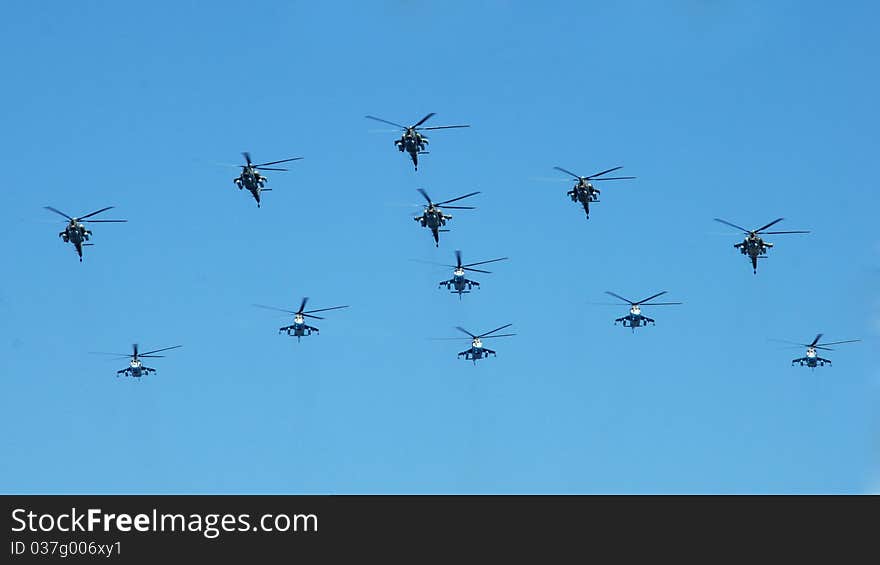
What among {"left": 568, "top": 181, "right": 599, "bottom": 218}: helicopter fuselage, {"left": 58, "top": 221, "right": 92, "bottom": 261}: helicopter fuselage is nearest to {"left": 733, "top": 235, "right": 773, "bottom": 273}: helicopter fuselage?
{"left": 568, "top": 181, "right": 599, "bottom": 218}: helicopter fuselage

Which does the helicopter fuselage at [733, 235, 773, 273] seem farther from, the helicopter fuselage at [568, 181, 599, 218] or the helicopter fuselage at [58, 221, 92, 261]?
the helicopter fuselage at [58, 221, 92, 261]

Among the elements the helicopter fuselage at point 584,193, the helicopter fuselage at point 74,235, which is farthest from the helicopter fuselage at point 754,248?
the helicopter fuselage at point 74,235

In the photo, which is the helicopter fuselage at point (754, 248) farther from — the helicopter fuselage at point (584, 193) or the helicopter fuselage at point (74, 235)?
the helicopter fuselage at point (74, 235)

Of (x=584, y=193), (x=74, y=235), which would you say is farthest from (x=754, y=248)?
(x=74, y=235)

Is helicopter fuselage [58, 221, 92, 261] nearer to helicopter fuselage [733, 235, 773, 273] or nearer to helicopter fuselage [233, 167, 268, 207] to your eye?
helicopter fuselage [233, 167, 268, 207]

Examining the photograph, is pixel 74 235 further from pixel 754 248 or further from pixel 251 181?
pixel 754 248

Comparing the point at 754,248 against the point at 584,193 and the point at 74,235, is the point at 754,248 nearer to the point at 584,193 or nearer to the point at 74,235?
the point at 584,193

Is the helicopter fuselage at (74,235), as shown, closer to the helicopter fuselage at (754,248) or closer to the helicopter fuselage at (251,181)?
the helicopter fuselage at (251,181)

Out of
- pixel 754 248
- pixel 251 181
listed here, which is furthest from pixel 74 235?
pixel 754 248
